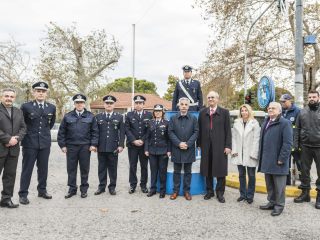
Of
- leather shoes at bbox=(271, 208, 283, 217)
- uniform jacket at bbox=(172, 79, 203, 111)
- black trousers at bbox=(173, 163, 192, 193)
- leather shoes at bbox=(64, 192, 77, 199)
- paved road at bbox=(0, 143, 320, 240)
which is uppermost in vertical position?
uniform jacket at bbox=(172, 79, 203, 111)

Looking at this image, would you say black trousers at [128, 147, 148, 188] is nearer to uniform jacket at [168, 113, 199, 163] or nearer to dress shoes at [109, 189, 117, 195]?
dress shoes at [109, 189, 117, 195]

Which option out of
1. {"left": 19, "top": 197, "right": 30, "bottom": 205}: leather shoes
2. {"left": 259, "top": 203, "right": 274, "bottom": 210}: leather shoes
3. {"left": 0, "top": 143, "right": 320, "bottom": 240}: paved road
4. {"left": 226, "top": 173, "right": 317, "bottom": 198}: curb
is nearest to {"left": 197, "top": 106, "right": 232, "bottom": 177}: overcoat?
{"left": 0, "top": 143, "right": 320, "bottom": 240}: paved road

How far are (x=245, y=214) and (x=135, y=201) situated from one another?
1.98 meters

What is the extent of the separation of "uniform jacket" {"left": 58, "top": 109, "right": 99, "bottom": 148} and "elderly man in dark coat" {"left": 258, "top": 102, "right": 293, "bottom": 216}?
10.4 feet

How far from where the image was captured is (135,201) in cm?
659

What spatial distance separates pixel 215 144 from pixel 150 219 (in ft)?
6.87

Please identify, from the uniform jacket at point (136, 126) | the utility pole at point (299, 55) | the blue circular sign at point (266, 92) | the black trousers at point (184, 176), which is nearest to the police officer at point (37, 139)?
the uniform jacket at point (136, 126)

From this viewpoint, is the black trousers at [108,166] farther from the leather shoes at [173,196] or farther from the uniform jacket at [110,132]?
the leather shoes at [173,196]

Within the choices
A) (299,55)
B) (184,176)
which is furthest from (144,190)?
(299,55)

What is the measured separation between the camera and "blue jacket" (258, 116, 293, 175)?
19.1 feet

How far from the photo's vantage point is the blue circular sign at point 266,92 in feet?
25.0

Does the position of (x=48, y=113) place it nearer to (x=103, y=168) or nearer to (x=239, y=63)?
(x=103, y=168)

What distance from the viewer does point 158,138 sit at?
6.98m

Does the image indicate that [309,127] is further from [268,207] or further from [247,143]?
[268,207]
